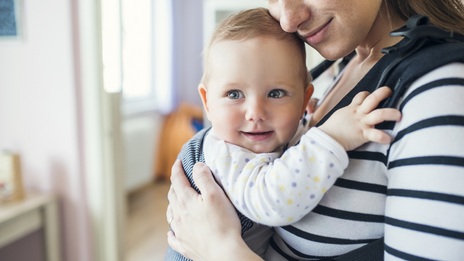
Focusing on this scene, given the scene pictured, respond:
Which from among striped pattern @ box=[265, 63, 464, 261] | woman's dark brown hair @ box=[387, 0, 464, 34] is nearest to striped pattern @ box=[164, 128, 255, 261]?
striped pattern @ box=[265, 63, 464, 261]

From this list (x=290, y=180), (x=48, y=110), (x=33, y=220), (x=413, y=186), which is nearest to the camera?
(x=413, y=186)

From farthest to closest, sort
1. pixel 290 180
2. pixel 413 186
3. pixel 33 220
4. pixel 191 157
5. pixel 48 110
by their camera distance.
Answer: pixel 48 110 → pixel 33 220 → pixel 191 157 → pixel 290 180 → pixel 413 186

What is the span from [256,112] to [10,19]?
78.4 inches

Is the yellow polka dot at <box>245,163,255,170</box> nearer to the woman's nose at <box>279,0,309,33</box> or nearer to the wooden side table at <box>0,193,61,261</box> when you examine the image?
the woman's nose at <box>279,0,309,33</box>

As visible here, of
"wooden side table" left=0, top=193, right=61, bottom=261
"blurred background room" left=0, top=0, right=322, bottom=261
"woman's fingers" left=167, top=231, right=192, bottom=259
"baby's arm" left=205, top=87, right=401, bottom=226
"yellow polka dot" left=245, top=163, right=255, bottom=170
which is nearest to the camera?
"baby's arm" left=205, top=87, right=401, bottom=226

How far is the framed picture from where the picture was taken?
195cm

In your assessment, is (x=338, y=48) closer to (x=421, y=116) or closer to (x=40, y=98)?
(x=421, y=116)

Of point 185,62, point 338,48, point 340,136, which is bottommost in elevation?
point 185,62

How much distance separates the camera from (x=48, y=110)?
2.00 m

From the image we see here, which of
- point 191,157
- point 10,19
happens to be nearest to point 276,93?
point 191,157

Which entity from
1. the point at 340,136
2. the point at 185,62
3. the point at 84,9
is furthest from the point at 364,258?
the point at 185,62

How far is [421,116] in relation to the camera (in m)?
0.55

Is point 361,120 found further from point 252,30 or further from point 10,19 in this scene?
point 10,19

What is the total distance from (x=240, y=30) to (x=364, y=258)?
611 millimetres
